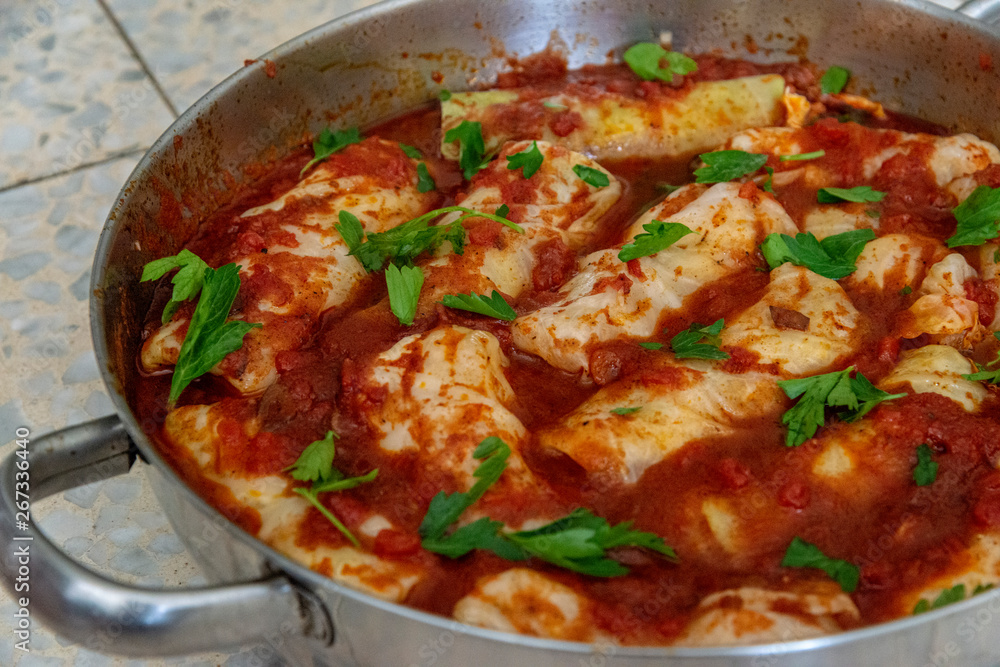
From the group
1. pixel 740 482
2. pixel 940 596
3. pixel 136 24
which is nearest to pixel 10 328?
pixel 136 24

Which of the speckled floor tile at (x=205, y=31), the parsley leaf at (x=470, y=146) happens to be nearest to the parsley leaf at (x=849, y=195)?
the parsley leaf at (x=470, y=146)

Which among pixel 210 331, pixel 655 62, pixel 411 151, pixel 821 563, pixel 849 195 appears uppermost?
pixel 655 62

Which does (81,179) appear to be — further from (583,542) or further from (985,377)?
(985,377)

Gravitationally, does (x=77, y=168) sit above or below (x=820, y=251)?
above

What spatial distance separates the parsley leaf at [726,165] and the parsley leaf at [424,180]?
1101 millimetres

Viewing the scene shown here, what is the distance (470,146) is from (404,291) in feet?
3.44

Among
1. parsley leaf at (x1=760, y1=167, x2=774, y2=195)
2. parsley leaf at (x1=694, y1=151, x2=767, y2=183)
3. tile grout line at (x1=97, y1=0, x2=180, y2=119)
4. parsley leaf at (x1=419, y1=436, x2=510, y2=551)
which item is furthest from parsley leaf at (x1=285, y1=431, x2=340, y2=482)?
tile grout line at (x1=97, y1=0, x2=180, y2=119)

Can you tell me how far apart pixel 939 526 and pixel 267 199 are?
2.82 metres

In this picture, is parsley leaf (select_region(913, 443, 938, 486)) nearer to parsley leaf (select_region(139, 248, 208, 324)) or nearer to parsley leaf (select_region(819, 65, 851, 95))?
parsley leaf (select_region(819, 65, 851, 95))

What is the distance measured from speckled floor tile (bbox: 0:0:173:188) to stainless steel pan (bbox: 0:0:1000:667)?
1.27 m

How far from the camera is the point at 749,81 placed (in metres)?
4.32

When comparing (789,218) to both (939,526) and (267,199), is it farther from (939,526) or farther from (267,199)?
(267,199)

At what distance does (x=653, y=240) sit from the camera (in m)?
3.40

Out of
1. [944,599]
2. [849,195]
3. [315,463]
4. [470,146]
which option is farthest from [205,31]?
[944,599]
